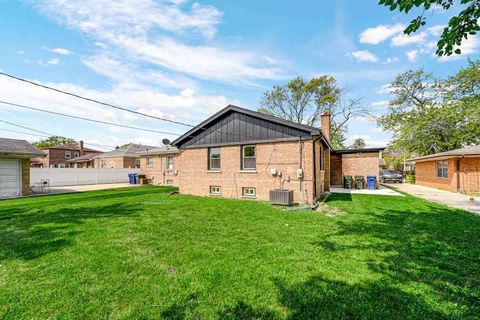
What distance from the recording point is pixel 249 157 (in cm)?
1202

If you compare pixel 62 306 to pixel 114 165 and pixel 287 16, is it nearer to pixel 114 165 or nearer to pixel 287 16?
pixel 287 16

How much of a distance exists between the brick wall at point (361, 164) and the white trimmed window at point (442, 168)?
5369mm

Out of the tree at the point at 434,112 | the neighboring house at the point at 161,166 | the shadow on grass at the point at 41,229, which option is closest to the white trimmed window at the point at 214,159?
the shadow on grass at the point at 41,229

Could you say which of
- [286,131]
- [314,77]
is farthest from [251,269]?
[314,77]

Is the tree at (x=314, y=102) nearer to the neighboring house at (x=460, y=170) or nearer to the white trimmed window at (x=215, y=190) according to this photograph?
the neighboring house at (x=460, y=170)

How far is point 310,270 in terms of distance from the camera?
3783 mm

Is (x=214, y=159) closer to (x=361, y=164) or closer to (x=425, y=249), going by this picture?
(x=425, y=249)

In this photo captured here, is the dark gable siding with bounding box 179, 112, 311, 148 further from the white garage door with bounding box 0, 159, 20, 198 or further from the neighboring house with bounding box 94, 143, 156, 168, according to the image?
the neighboring house with bounding box 94, 143, 156, 168

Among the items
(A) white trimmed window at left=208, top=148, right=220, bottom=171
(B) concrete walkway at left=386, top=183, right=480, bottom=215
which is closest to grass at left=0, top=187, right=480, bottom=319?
(B) concrete walkway at left=386, top=183, right=480, bottom=215

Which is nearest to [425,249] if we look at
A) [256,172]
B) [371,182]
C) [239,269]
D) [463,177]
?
[239,269]

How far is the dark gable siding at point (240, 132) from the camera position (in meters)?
10.9

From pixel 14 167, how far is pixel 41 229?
12.9 meters

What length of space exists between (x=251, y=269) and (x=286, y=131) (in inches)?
315

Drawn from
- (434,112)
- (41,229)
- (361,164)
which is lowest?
(41,229)
